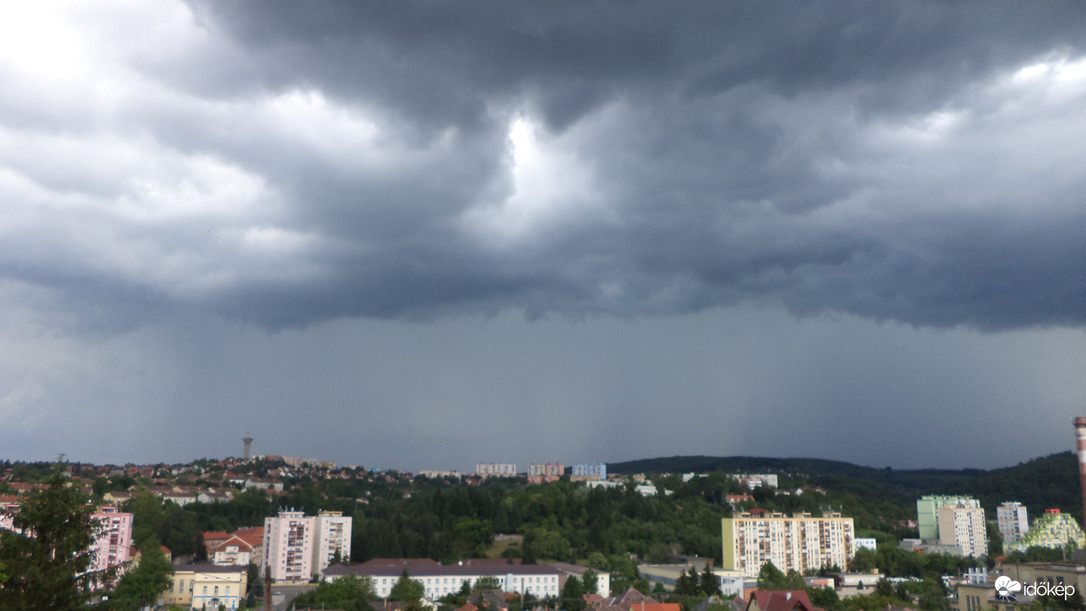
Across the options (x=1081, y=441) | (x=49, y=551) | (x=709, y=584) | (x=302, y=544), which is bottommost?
(x=709, y=584)

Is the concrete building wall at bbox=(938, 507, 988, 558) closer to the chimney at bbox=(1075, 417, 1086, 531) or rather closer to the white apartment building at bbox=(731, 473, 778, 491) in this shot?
the white apartment building at bbox=(731, 473, 778, 491)

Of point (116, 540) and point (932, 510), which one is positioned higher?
point (116, 540)

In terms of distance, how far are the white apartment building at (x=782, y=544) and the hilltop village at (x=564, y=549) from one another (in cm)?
16

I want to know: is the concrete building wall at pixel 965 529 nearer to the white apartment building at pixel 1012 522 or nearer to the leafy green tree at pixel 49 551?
the white apartment building at pixel 1012 522

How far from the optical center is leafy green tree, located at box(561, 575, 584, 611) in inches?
2164

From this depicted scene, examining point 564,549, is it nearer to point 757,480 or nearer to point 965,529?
point 965,529

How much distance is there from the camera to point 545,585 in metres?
64.2

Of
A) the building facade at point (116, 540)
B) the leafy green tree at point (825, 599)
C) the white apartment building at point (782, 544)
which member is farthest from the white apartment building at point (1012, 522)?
the building facade at point (116, 540)

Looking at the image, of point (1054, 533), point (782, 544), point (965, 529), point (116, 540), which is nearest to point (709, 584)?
point (782, 544)

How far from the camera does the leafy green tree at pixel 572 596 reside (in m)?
55.0

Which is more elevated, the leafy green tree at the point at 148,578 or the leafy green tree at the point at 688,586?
the leafy green tree at the point at 148,578

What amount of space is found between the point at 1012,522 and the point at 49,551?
14232 cm

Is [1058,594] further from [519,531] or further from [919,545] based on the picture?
[919,545]

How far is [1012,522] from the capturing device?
121m
